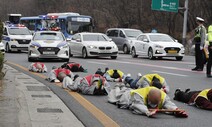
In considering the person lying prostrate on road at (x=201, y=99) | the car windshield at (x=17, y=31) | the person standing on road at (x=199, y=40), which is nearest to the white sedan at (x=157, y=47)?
the person standing on road at (x=199, y=40)

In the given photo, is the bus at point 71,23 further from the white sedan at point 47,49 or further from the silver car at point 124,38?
the white sedan at point 47,49

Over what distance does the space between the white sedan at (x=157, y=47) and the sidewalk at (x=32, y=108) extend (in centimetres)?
1434

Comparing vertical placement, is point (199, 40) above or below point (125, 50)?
above

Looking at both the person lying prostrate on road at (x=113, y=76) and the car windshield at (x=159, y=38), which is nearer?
the person lying prostrate on road at (x=113, y=76)

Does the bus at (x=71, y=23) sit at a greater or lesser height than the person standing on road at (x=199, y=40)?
greater

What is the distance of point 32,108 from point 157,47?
1705 centimetres

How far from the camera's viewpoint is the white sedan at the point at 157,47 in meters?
24.0

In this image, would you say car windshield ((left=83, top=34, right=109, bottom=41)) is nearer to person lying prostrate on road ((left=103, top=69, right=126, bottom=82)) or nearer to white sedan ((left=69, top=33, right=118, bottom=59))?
white sedan ((left=69, top=33, right=118, bottom=59))

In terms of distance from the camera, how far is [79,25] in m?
37.1

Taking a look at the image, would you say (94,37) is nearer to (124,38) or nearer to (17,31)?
(17,31)

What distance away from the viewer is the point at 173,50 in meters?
24.0

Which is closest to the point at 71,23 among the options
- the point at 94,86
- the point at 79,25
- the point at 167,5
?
the point at 79,25

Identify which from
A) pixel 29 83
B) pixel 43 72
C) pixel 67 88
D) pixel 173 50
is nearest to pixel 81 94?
pixel 67 88

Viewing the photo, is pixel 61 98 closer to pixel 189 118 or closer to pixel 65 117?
pixel 65 117
